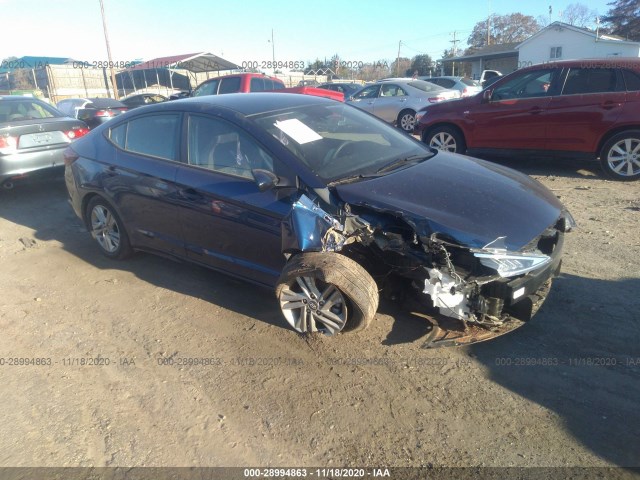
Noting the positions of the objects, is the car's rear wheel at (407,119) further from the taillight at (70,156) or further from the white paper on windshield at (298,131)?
the white paper on windshield at (298,131)

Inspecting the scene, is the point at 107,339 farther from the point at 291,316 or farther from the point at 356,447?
the point at 356,447

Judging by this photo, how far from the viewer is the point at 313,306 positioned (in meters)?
3.41

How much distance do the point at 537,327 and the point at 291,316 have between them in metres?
1.73

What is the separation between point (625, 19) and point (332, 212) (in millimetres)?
62278

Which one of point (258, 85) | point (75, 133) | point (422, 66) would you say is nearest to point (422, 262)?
point (75, 133)

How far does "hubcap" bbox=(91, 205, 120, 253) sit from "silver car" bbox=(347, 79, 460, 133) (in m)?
9.50

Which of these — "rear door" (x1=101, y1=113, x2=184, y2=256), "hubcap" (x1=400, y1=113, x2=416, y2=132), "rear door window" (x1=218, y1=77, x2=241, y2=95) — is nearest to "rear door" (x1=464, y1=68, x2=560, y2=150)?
"hubcap" (x1=400, y1=113, x2=416, y2=132)

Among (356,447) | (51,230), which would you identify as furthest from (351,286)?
(51,230)

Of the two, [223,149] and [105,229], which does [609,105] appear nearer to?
[223,149]

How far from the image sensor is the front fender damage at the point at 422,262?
3.04 meters

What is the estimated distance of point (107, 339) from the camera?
3.72m

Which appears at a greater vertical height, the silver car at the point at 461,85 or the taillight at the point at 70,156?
the silver car at the point at 461,85

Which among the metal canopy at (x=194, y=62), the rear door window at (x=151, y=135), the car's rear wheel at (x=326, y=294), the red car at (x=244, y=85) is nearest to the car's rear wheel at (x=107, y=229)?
the rear door window at (x=151, y=135)

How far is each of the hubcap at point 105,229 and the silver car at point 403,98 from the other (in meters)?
9.50
